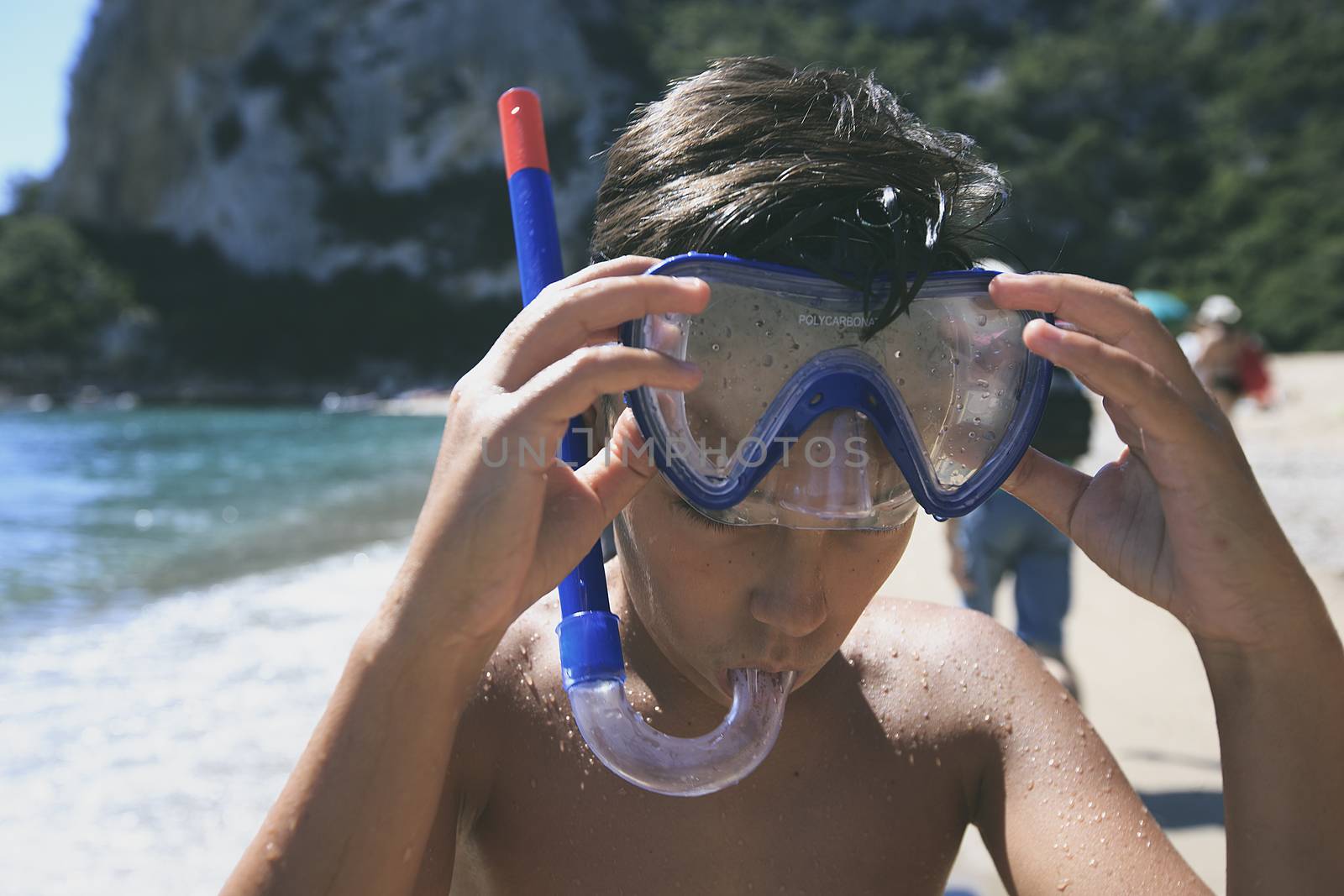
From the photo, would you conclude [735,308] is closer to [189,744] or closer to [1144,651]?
[189,744]

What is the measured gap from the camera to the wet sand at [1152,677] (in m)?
3.19

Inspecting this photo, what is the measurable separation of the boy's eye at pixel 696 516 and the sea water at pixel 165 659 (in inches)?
111

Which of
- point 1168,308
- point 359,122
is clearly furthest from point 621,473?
point 359,122

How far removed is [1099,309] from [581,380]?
0.54 meters

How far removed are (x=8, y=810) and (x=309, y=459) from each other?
20223 millimetres

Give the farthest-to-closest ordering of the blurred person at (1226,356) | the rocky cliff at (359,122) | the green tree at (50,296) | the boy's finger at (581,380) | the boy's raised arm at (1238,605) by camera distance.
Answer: the rocky cliff at (359,122)
the green tree at (50,296)
the blurred person at (1226,356)
the boy's raised arm at (1238,605)
the boy's finger at (581,380)

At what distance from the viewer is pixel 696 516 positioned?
1216 mm

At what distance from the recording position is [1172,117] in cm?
4966

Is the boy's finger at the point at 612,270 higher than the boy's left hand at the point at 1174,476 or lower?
higher

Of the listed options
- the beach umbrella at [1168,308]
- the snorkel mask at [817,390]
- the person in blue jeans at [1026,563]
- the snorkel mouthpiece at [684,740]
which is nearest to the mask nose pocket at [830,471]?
the snorkel mask at [817,390]

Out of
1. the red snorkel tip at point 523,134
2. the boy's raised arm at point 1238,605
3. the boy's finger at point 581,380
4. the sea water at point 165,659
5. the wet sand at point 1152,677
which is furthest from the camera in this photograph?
the sea water at point 165,659

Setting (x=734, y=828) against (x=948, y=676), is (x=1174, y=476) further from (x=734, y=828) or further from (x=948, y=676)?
(x=734, y=828)

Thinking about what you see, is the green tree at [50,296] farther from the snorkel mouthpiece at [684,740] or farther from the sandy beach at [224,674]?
the snorkel mouthpiece at [684,740]

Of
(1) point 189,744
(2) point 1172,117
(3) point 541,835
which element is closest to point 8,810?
(1) point 189,744
